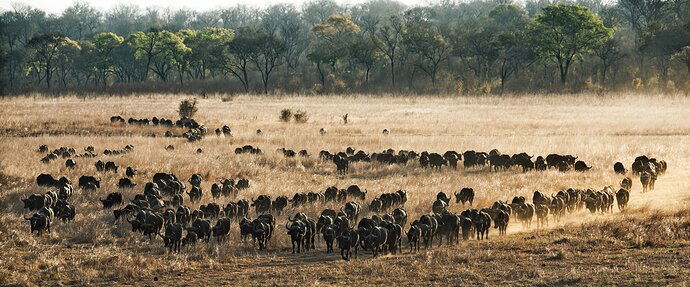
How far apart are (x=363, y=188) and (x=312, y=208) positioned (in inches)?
169

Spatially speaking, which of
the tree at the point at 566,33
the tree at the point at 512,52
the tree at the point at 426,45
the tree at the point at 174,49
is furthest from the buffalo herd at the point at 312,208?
the tree at the point at 174,49

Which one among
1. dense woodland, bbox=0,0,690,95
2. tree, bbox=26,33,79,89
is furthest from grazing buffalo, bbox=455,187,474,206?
tree, bbox=26,33,79,89

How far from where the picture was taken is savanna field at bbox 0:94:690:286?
13102 mm

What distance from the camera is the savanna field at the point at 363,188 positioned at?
516 inches

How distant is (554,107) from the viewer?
55.8 meters

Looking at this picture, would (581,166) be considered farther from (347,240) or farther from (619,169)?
(347,240)

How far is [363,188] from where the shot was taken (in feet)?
75.0

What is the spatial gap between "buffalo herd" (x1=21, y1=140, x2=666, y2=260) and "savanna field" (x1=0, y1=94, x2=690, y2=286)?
0.25 metres

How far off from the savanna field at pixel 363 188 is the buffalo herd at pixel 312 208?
0.82 feet

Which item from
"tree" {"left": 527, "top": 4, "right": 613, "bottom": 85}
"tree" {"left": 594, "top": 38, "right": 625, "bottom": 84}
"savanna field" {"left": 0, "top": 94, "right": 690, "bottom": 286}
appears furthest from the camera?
"tree" {"left": 594, "top": 38, "right": 625, "bottom": 84}

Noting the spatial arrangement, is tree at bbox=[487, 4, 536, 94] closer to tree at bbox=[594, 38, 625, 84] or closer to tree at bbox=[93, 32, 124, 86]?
tree at bbox=[594, 38, 625, 84]

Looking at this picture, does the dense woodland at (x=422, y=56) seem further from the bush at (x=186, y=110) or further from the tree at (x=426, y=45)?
the bush at (x=186, y=110)

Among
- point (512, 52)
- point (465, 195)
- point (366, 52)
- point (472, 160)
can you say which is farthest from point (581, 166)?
point (366, 52)

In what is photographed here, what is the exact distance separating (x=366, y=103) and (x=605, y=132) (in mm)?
28442
